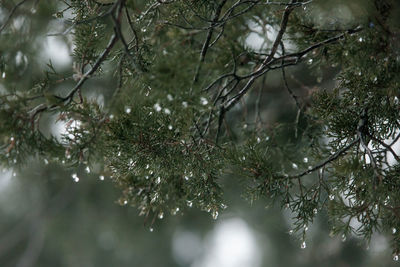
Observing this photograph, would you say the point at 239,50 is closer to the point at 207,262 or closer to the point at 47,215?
the point at 47,215

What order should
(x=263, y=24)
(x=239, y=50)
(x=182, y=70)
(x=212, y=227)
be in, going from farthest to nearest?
1. (x=212, y=227)
2. (x=263, y=24)
3. (x=239, y=50)
4. (x=182, y=70)

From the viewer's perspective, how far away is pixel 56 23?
0.85m

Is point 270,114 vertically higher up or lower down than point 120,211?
higher up

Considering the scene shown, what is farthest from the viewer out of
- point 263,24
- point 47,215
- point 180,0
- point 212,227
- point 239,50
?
point 212,227

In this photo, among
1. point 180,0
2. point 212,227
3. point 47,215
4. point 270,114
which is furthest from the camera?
point 212,227

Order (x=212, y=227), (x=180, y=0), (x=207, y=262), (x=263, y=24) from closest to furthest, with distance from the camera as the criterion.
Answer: (x=180, y=0)
(x=263, y=24)
(x=212, y=227)
(x=207, y=262)

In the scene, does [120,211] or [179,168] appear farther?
[120,211]

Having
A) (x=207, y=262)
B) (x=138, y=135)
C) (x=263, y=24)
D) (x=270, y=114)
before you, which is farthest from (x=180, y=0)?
(x=207, y=262)

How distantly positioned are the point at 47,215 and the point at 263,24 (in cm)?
192

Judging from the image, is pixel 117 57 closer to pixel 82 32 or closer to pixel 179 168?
pixel 82 32

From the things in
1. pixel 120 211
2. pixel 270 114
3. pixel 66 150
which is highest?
pixel 270 114

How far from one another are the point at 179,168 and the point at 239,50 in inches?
8.6

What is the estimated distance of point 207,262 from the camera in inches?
122

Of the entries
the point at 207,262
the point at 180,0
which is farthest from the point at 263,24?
the point at 207,262
